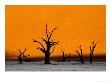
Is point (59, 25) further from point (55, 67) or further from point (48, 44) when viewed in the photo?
point (55, 67)

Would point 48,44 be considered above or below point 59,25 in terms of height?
below

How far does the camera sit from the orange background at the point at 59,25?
5480 millimetres

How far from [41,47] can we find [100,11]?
72cm

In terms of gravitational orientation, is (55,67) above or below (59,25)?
below

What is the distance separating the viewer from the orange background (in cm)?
548

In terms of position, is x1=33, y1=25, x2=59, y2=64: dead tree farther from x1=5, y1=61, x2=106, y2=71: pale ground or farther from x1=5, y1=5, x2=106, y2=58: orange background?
x1=5, y1=61, x2=106, y2=71: pale ground

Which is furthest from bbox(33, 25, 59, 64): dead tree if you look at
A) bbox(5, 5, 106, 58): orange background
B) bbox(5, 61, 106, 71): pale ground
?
bbox(5, 61, 106, 71): pale ground

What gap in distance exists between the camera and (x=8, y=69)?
547 cm

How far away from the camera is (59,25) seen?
550 centimetres

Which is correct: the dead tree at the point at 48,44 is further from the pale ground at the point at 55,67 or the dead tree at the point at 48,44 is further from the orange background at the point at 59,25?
the pale ground at the point at 55,67

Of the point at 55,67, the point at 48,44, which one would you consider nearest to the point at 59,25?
the point at 48,44

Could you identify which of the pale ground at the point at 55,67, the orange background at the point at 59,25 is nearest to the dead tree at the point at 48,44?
the orange background at the point at 59,25

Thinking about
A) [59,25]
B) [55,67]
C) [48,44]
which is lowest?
[55,67]
